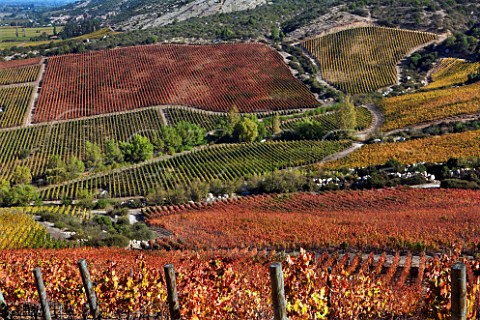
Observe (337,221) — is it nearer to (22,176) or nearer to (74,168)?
(74,168)

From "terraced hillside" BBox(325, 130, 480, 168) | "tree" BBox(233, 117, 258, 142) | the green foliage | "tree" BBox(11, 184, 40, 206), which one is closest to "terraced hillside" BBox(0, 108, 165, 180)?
"tree" BBox(11, 184, 40, 206)

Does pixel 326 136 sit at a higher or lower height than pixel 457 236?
lower

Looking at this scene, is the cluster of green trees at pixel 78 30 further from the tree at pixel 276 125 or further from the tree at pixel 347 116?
the tree at pixel 347 116

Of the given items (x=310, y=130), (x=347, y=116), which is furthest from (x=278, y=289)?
(x=310, y=130)

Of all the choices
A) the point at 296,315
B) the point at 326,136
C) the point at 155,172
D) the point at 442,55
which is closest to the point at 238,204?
the point at 155,172

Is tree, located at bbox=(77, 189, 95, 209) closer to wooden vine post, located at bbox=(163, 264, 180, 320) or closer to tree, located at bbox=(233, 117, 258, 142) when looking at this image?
tree, located at bbox=(233, 117, 258, 142)

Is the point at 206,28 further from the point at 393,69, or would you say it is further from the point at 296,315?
the point at 296,315

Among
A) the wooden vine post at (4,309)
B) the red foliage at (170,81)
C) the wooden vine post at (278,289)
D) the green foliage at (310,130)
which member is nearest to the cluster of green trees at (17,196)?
the red foliage at (170,81)

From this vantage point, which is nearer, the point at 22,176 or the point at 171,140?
the point at 22,176
